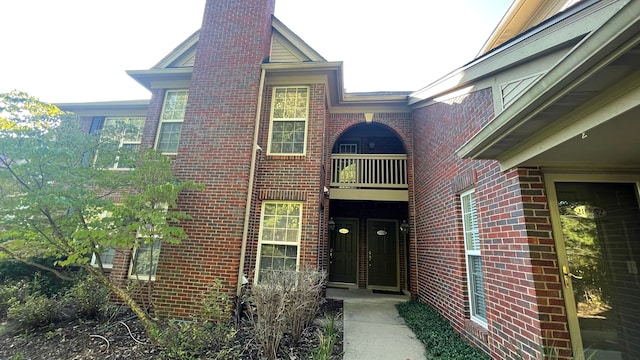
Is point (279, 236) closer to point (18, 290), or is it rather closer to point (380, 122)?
point (380, 122)

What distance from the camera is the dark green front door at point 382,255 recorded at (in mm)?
9070

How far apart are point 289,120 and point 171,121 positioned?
3.24 meters

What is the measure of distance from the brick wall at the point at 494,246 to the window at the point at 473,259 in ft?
0.37

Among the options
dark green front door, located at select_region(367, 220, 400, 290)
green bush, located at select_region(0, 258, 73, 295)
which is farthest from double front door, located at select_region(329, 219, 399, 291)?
green bush, located at select_region(0, 258, 73, 295)

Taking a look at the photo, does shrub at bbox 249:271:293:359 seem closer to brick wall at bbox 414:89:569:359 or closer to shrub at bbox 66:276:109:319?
brick wall at bbox 414:89:569:359

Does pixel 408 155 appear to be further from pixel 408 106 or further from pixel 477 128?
pixel 477 128

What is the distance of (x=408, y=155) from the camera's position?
7.61m

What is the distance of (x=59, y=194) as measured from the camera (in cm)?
368

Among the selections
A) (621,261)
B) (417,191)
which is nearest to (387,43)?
(417,191)

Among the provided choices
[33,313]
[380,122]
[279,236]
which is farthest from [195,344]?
[380,122]

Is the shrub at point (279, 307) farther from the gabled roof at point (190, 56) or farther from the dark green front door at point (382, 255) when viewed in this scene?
the gabled roof at point (190, 56)

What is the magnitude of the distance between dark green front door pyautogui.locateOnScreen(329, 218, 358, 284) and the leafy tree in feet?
20.4

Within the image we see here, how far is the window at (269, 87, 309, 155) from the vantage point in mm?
6340

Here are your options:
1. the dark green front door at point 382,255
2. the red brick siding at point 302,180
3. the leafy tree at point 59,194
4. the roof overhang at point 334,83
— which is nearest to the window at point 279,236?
the red brick siding at point 302,180
